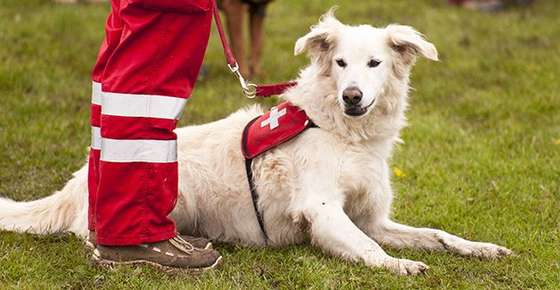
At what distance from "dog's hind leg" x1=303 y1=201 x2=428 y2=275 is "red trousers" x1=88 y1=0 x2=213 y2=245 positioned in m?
0.81

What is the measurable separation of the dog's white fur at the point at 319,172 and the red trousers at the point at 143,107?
0.73m

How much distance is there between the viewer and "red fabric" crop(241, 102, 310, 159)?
4457mm

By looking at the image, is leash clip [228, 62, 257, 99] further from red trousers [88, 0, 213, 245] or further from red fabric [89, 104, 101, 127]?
red fabric [89, 104, 101, 127]

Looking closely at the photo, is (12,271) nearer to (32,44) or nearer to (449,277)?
(449,277)

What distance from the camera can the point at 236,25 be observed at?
887 centimetres

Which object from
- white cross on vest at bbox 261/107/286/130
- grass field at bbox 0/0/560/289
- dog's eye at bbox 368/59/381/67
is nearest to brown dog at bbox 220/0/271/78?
grass field at bbox 0/0/560/289

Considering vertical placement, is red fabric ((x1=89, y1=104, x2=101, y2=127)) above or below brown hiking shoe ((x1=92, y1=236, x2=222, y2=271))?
above

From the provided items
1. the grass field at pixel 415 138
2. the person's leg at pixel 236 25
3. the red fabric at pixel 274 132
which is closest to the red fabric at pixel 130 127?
the grass field at pixel 415 138

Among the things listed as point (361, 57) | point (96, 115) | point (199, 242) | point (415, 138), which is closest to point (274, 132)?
point (361, 57)

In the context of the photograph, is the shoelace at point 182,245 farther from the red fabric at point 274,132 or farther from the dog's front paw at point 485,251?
the dog's front paw at point 485,251

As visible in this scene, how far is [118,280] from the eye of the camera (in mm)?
3840

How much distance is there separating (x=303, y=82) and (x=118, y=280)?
152 cm

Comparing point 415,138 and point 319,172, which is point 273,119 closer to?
point 319,172

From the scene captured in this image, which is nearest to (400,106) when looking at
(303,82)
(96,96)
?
(303,82)
